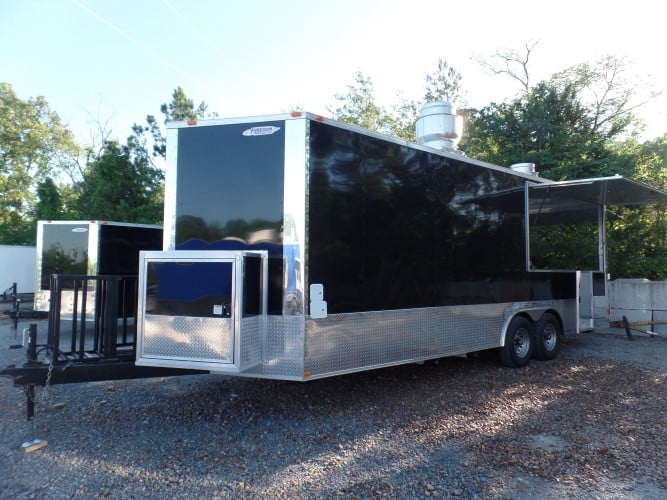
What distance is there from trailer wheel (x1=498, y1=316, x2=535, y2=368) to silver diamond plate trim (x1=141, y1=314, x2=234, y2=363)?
406 cm

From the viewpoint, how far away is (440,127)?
6.78 meters

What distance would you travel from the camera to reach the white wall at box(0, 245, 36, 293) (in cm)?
1525

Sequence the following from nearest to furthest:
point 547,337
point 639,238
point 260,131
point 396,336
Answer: point 260,131 → point 396,336 → point 547,337 → point 639,238

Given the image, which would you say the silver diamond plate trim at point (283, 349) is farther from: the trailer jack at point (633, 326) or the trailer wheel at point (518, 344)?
the trailer jack at point (633, 326)

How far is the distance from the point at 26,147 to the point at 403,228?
119ft

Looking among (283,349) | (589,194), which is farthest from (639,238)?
(283,349)

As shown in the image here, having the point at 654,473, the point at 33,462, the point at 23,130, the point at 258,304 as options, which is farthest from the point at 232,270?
the point at 23,130

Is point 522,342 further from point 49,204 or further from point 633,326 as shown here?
point 49,204

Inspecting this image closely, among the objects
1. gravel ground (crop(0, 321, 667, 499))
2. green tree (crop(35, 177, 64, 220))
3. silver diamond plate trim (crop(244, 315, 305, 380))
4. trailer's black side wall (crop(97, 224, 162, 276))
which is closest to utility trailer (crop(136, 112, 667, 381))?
silver diamond plate trim (crop(244, 315, 305, 380))

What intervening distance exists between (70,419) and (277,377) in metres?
2.07

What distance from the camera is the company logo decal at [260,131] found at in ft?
14.3

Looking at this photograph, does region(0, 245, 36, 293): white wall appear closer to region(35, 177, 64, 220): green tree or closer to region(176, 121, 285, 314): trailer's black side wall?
region(35, 177, 64, 220): green tree

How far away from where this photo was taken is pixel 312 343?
A: 14.0ft

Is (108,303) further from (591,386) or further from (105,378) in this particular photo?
(591,386)
